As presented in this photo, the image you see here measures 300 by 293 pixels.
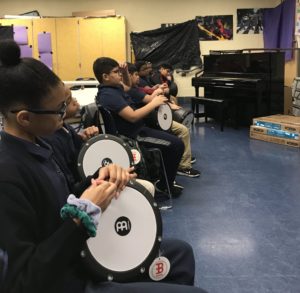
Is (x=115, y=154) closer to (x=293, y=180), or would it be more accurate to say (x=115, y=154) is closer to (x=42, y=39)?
(x=293, y=180)

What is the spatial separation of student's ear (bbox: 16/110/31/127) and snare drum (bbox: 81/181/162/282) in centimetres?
38

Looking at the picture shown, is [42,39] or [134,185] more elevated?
[42,39]

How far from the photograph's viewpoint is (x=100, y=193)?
1019mm

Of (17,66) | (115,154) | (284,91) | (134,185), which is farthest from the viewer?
(284,91)

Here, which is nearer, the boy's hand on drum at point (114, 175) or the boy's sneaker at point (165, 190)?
the boy's hand on drum at point (114, 175)

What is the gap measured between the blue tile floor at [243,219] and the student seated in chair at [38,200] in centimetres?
112

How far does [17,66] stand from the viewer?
3.20 ft

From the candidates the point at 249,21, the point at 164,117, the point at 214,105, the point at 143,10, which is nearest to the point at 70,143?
the point at 164,117

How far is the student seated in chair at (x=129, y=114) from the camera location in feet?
9.78

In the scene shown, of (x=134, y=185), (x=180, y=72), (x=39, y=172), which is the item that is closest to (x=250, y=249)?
(x=134, y=185)

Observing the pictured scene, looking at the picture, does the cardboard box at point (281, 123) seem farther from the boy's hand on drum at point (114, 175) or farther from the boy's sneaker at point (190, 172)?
the boy's hand on drum at point (114, 175)

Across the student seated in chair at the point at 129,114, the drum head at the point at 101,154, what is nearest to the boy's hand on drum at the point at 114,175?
the drum head at the point at 101,154

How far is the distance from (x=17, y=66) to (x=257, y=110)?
5.32 m

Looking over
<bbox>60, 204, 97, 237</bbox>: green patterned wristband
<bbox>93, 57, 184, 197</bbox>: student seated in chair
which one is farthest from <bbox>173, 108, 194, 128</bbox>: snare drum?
<bbox>60, 204, 97, 237</bbox>: green patterned wristband
